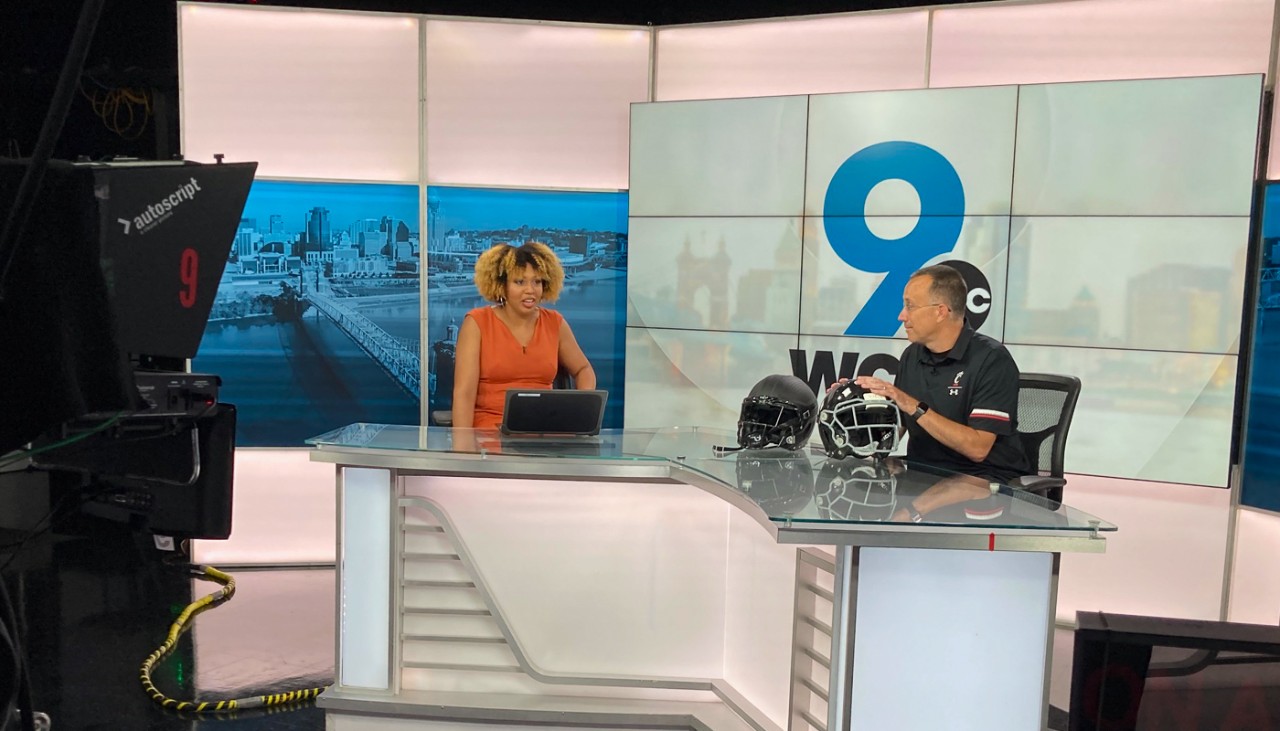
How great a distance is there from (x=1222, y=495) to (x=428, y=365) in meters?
4.05

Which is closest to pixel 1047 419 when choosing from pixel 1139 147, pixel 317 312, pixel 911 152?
pixel 1139 147

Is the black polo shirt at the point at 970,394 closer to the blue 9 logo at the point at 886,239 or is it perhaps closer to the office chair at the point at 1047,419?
the office chair at the point at 1047,419

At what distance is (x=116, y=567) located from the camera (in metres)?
4.56

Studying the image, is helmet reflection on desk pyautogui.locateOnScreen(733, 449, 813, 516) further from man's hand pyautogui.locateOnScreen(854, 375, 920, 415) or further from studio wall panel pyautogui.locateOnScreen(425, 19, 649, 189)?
studio wall panel pyautogui.locateOnScreen(425, 19, 649, 189)

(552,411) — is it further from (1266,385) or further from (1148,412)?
(1266,385)

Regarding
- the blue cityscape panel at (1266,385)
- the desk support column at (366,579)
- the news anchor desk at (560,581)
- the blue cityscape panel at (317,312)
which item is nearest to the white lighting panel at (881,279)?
the blue cityscape panel at (1266,385)

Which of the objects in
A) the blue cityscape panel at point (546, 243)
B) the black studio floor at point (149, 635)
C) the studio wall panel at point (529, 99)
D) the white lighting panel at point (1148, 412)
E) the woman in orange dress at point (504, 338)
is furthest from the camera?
the blue cityscape panel at point (546, 243)

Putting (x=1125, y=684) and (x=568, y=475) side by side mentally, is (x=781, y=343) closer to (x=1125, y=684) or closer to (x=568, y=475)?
(x=568, y=475)

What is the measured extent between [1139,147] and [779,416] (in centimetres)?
245

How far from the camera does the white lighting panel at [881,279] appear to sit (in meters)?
4.03

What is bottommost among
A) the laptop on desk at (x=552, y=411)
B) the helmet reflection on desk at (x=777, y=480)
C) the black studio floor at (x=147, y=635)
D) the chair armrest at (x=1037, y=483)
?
the black studio floor at (x=147, y=635)

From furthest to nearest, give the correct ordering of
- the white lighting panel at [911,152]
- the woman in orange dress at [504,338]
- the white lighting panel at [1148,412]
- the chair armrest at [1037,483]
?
the white lighting panel at [911,152]
the white lighting panel at [1148,412]
the woman in orange dress at [504,338]
the chair armrest at [1037,483]

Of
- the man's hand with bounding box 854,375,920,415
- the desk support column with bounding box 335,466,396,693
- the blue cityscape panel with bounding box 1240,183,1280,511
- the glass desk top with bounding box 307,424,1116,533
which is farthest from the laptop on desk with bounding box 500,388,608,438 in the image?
the blue cityscape panel with bounding box 1240,183,1280,511

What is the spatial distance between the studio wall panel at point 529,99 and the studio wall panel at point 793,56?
20 centimetres
